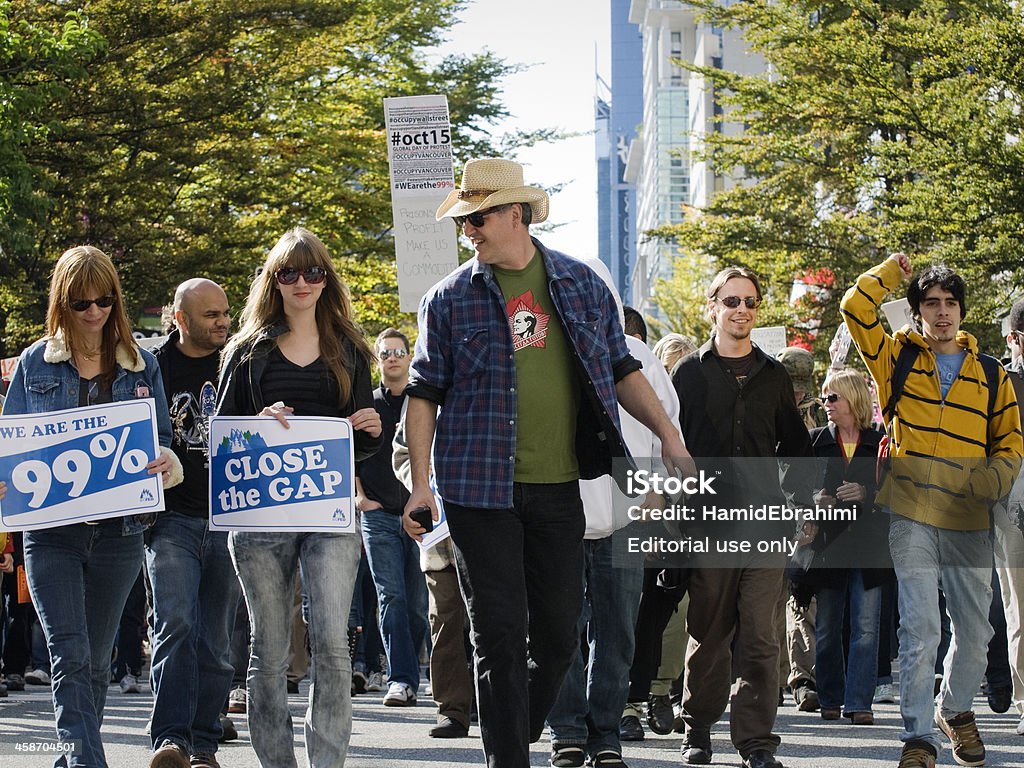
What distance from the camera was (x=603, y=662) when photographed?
7906mm

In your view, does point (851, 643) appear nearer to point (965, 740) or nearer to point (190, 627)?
point (965, 740)

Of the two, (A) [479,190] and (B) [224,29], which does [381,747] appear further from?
(B) [224,29]

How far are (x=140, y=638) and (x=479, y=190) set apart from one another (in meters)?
7.54

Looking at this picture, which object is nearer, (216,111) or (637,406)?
(637,406)

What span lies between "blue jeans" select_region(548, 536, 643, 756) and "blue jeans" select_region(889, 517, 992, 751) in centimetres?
125

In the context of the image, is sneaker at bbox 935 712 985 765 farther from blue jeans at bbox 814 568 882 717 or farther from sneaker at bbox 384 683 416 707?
sneaker at bbox 384 683 416 707

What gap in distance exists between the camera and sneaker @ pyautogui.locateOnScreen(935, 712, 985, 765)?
7.86 m

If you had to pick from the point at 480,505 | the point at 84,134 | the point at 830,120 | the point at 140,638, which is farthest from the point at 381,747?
the point at 830,120

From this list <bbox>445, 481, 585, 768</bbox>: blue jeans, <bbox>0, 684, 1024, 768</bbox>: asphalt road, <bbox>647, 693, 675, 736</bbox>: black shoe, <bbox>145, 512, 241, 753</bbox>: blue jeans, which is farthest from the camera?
<bbox>647, 693, 675, 736</bbox>: black shoe

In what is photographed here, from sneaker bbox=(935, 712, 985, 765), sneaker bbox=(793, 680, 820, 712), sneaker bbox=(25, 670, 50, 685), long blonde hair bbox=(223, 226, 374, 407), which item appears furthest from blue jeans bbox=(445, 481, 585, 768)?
sneaker bbox=(25, 670, 50, 685)

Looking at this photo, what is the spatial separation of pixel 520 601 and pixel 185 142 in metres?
17.4

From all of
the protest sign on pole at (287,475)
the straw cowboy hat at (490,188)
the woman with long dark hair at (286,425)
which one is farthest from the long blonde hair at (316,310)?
the straw cowboy hat at (490,188)

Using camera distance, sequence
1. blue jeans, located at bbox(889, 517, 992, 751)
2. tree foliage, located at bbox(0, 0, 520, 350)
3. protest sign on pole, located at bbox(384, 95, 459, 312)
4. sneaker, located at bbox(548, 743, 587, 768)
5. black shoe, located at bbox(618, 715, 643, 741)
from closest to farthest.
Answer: blue jeans, located at bbox(889, 517, 992, 751)
sneaker, located at bbox(548, 743, 587, 768)
black shoe, located at bbox(618, 715, 643, 741)
protest sign on pole, located at bbox(384, 95, 459, 312)
tree foliage, located at bbox(0, 0, 520, 350)

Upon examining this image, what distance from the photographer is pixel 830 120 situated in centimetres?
2700
